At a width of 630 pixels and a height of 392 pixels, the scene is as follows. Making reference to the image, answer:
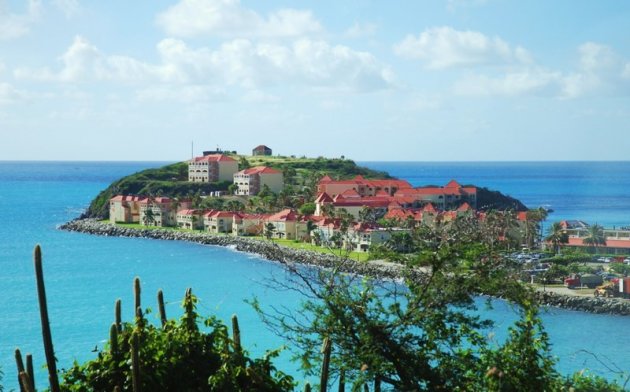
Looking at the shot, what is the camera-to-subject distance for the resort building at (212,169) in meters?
87.8

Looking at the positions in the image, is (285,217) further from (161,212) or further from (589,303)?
(589,303)

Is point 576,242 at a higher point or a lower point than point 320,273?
lower

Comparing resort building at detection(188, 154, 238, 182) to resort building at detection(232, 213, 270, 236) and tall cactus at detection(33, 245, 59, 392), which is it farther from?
tall cactus at detection(33, 245, 59, 392)

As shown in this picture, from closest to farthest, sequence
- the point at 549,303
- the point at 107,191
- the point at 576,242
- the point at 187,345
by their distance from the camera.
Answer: the point at 187,345 < the point at 549,303 < the point at 576,242 < the point at 107,191

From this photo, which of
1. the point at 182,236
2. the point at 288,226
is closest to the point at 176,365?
the point at 288,226

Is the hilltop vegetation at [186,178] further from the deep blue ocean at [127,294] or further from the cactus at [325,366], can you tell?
the cactus at [325,366]

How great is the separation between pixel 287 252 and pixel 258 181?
34.1 meters

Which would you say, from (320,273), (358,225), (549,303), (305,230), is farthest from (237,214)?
(320,273)

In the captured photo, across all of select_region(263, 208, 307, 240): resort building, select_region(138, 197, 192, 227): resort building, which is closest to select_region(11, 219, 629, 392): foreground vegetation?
select_region(263, 208, 307, 240): resort building

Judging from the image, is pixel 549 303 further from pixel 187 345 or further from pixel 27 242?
pixel 27 242

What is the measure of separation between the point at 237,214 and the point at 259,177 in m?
16.2

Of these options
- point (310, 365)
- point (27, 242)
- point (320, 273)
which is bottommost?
point (27, 242)

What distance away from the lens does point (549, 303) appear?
117ft

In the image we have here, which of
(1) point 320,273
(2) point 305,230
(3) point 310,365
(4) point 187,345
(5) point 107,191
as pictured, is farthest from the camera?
(5) point 107,191
